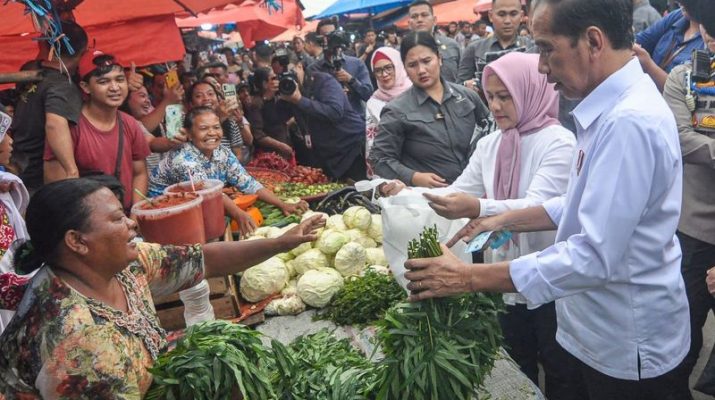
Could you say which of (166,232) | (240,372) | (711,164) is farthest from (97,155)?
(711,164)

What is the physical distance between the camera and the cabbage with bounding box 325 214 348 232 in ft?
12.1

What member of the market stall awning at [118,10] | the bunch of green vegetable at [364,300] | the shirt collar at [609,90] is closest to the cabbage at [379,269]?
the bunch of green vegetable at [364,300]

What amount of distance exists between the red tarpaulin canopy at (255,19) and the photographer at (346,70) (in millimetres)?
2430

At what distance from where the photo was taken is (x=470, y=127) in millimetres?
3654

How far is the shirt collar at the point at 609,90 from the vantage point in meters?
1.59

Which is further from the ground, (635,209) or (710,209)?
(635,209)

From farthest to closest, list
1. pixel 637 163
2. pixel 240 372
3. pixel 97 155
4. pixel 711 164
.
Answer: pixel 97 155, pixel 711 164, pixel 240 372, pixel 637 163

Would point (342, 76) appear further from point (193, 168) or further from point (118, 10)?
point (193, 168)

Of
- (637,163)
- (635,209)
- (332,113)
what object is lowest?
(332,113)

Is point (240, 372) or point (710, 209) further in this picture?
point (710, 209)

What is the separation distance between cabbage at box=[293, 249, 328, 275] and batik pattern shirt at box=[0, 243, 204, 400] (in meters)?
1.67

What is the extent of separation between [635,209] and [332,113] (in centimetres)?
435

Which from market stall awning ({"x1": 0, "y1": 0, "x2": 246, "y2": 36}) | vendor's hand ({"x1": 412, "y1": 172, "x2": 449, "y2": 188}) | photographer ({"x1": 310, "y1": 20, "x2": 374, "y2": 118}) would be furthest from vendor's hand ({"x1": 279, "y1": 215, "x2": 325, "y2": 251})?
photographer ({"x1": 310, "y1": 20, "x2": 374, "y2": 118})

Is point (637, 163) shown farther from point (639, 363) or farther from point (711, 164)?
point (711, 164)
